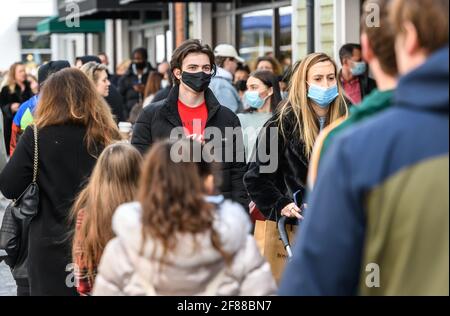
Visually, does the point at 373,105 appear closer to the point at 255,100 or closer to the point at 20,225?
the point at 20,225

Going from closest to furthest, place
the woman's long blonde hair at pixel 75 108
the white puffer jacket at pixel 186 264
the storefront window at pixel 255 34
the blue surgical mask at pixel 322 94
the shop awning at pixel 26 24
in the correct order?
the white puffer jacket at pixel 186 264 → the woman's long blonde hair at pixel 75 108 → the blue surgical mask at pixel 322 94 → the storefront window at pixel 255 34 → the shop awning at pixel 26 24

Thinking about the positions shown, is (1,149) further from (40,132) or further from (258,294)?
(258,294)

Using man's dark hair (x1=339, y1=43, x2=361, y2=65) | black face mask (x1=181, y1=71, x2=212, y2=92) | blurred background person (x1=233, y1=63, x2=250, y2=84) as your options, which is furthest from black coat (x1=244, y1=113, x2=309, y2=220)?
blurred background person (x1=233, y1=63, x2=250, y2=84)

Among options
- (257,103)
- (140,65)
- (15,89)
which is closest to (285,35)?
(140,65)

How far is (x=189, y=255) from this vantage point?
3441mm

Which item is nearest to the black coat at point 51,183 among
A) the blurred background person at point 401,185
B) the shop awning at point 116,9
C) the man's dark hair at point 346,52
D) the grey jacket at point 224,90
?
the blurred background person at point 401,185

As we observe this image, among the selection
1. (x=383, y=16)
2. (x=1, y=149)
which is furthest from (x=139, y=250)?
(x=1, y=149)

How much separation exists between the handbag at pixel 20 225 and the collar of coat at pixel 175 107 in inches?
46.4

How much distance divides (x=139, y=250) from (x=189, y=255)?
0.16 meters

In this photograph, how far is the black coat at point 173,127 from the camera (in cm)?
668

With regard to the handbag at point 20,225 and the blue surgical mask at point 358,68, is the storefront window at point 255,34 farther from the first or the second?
the handbag at point 20,225

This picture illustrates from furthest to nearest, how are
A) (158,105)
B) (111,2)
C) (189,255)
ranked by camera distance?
(111,2) → (158,105) → (189,255)

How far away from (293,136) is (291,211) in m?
0.43

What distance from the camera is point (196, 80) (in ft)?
22.4
